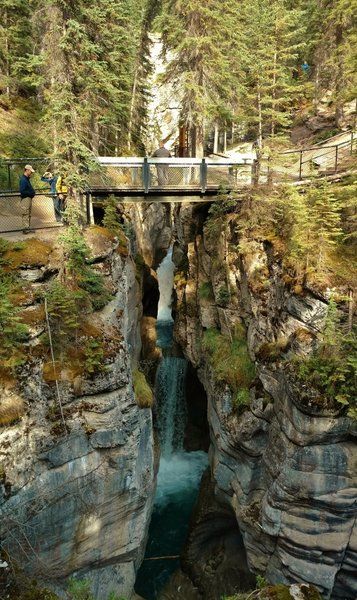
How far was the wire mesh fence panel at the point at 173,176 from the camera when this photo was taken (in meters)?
16.0

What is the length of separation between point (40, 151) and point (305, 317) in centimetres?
1854

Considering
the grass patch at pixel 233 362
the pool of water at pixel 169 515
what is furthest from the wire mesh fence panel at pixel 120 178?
the pool of water at pixel 169 515

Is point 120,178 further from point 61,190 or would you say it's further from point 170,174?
point 61,190

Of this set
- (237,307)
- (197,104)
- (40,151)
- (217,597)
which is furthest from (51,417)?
(40,151)

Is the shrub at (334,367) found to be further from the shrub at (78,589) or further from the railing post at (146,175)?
the railing post at (146,175)

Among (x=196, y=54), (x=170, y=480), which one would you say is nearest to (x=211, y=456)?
(x=170, y=480)

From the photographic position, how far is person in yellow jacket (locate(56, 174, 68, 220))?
12269 millimetres

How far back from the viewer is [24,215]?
42.1ft

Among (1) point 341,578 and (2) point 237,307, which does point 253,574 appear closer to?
(1) point 341,578

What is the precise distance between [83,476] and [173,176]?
433 inches

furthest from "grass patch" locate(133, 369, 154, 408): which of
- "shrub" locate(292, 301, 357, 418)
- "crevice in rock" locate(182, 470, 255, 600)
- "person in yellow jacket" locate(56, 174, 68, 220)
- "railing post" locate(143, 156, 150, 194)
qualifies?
"railing post" locate(143, 156, 150, 194)

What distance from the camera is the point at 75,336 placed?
10.9 m

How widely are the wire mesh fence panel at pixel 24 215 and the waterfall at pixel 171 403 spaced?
1045 centimetres

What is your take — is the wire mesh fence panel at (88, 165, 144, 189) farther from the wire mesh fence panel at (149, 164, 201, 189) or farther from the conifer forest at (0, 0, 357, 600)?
the wire mesh fence panel at (149, 164, 201, 189)
